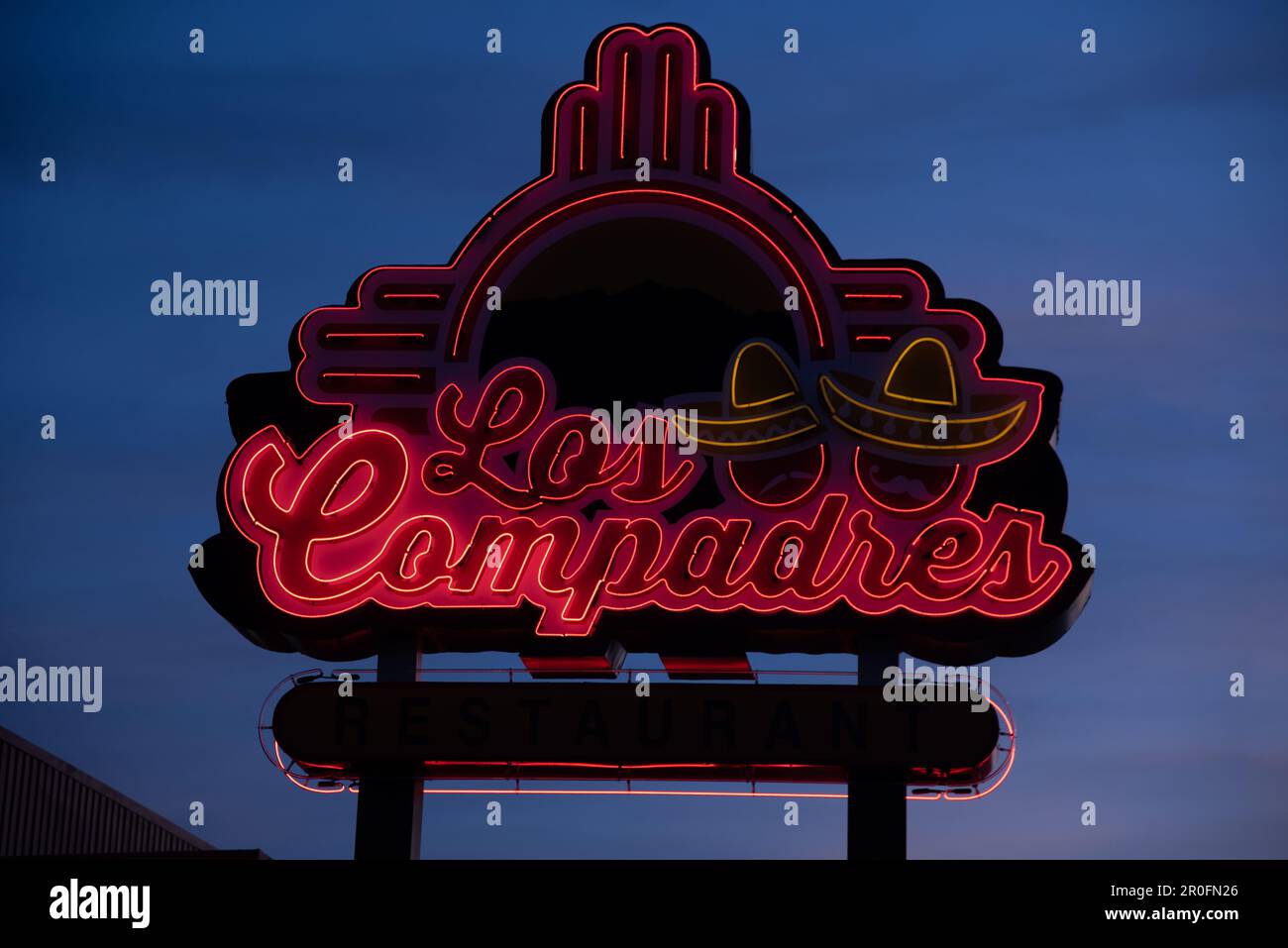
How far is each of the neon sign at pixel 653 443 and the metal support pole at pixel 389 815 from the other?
5.23 ft

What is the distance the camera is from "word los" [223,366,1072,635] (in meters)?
20.0

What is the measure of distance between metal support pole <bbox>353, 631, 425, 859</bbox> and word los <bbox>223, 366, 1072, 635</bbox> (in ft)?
5.89

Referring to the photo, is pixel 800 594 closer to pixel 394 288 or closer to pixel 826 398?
pixel 826 398

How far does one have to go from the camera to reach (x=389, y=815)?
64.6 ft

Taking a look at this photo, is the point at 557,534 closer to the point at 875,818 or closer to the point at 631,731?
the point at 631,731
